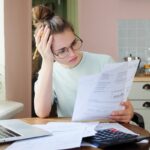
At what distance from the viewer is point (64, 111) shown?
5.85 feet

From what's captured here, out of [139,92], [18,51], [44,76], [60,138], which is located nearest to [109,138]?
[60,138]

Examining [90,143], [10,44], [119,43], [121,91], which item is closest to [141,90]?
[119,43]

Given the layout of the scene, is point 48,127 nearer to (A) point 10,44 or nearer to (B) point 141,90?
(A) point 10,44

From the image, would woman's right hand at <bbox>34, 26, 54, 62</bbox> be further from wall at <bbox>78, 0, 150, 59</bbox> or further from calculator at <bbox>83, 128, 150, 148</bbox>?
wall at <bbox>78, 0, 150, 59</bbox>

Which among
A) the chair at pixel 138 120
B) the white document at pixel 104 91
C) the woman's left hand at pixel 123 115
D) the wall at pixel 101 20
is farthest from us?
the wall at pixel 101 20

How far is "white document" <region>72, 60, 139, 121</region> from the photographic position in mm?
1317

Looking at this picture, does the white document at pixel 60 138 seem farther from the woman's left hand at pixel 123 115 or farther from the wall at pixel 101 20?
the wall at pixel 101 20

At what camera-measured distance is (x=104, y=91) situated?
4.50ft

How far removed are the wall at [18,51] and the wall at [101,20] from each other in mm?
950

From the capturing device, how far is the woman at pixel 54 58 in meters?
1.60

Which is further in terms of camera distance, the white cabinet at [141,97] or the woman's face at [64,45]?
the white cabinet at [141,97]

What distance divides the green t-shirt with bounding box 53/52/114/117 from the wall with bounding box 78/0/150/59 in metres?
1.90

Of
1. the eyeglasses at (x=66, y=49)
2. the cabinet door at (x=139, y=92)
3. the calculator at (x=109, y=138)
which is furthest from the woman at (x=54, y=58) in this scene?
the cabinet door at (x=139, y=92)

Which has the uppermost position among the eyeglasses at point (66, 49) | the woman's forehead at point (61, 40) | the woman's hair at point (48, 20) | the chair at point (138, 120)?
the woman's hair at point (48, 20)
